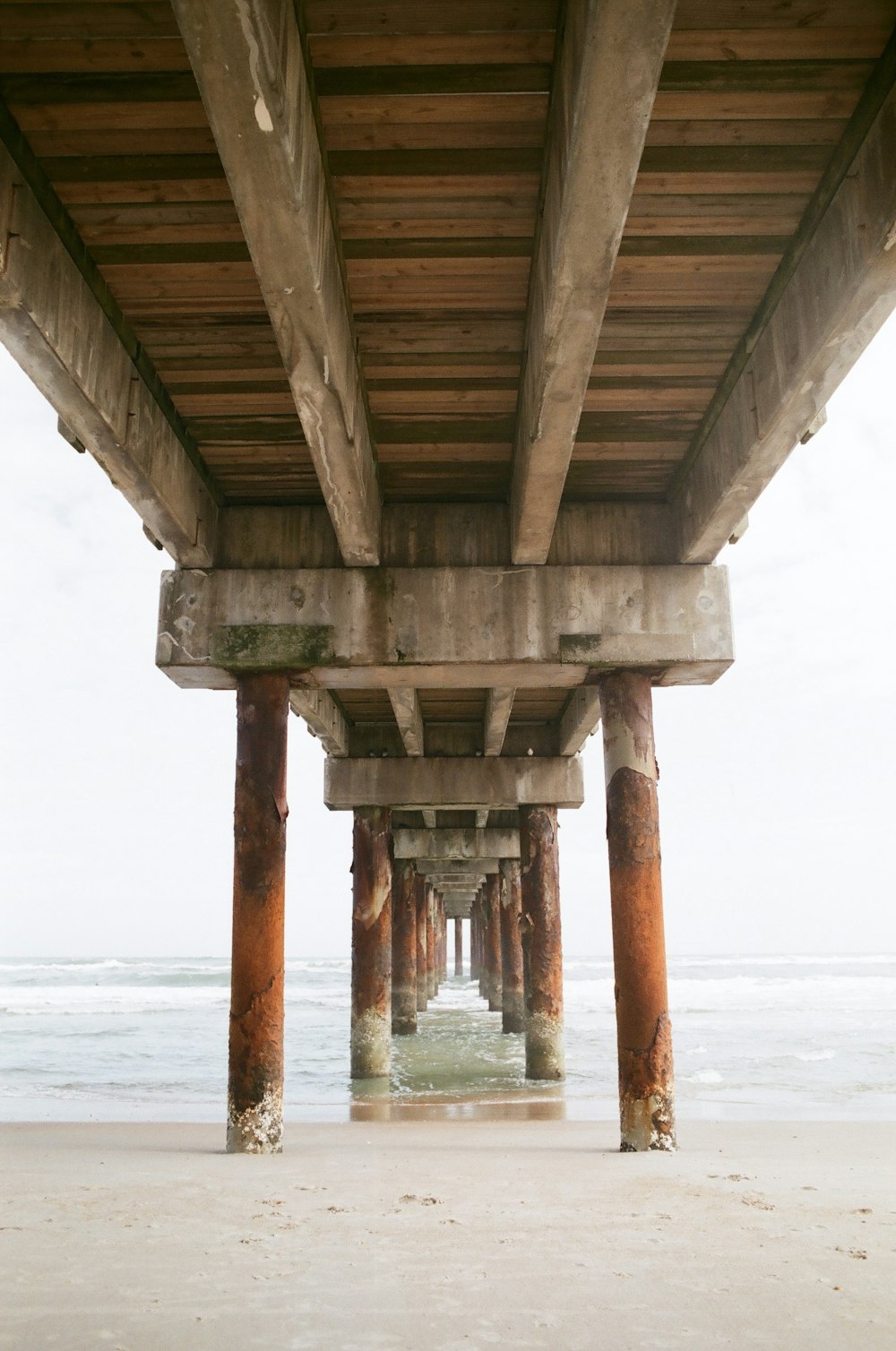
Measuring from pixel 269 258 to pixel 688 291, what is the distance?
2311 millimetres

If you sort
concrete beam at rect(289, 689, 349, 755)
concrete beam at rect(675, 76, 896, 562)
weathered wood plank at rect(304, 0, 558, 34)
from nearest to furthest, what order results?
1. weathered wood plank at rect(304, 0, 558, 34)
2. concrete beam at rect(675, 76, 896, 562)
3. concrete beam at rect(289, 689, 349, 755)

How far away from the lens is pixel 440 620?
7363 millimetres

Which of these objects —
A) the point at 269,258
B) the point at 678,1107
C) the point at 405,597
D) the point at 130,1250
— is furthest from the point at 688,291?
the point at 678,1107

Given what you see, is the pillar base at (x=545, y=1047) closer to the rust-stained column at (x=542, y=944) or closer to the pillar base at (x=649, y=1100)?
the rust-stained column at (x=542, y=944)

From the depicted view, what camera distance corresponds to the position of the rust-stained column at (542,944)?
42.5 feet

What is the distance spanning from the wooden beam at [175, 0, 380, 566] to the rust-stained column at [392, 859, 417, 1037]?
15248mm

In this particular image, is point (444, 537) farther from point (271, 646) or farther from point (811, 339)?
point (811, 339)

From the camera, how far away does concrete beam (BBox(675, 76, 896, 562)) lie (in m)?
4.12

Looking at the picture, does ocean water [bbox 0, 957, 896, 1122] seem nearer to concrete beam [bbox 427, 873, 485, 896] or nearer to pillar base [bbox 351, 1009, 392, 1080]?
pillar base [bbox 351, 1009, 392, 1080]

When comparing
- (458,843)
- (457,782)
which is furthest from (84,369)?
(458,843)

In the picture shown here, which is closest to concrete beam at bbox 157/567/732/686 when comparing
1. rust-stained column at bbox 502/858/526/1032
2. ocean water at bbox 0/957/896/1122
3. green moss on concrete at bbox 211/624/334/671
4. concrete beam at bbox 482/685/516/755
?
green moss on concrete at bbox 211/624/334/671

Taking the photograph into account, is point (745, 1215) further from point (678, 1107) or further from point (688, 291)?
point (678, 1107)

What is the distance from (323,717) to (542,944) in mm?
4415

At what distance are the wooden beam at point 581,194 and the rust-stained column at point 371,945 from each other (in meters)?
9.00
